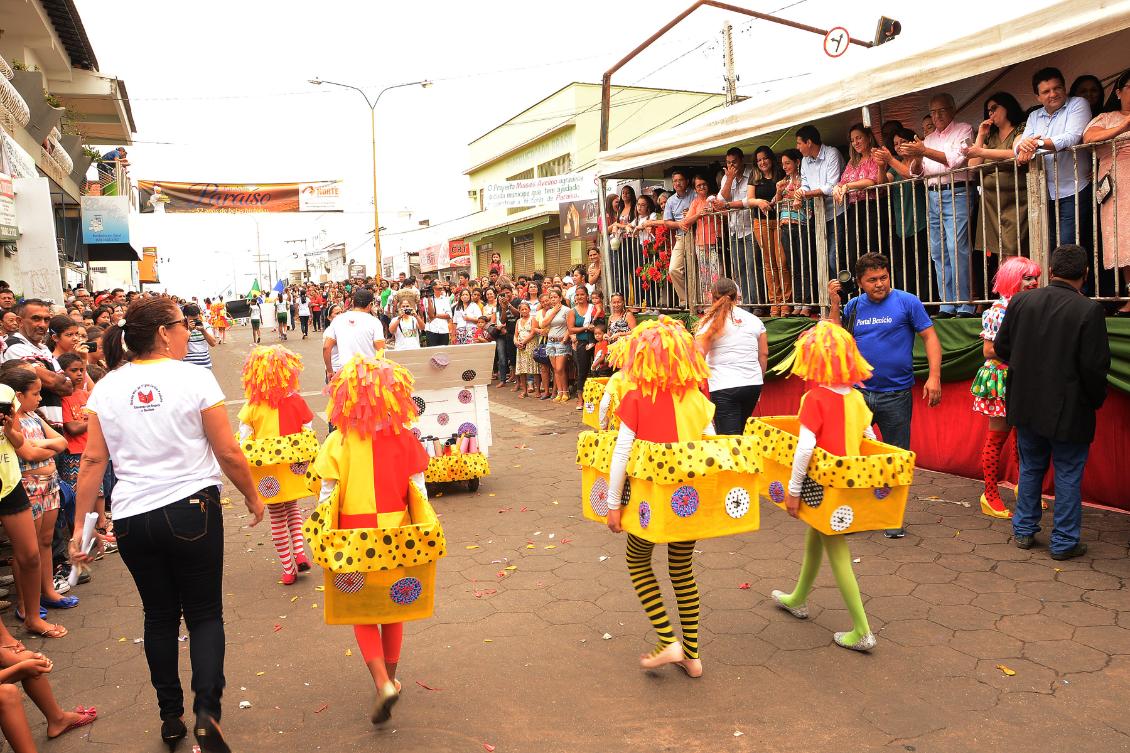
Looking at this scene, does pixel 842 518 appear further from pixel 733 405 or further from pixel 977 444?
pixel 977 444

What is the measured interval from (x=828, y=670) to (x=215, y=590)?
274cm

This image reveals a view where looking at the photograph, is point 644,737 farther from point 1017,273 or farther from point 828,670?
point 1017,273

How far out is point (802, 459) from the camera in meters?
4.12

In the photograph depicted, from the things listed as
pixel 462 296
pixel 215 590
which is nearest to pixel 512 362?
pixel 462 296

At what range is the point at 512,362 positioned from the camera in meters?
16.1

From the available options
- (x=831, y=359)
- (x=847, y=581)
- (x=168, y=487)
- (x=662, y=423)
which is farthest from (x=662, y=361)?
(x=168, y=487)

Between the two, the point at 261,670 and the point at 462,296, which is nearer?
the point at 261,670

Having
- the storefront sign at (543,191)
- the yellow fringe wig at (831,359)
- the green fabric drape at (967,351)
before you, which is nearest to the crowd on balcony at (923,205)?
the green fabric drape at (967,351)

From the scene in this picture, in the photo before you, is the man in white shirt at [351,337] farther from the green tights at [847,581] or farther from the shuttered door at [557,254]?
the shuttered door at [557,254]

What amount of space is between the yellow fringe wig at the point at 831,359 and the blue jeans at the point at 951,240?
3.24 m

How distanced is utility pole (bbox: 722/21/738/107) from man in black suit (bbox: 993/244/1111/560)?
1234 centimetres

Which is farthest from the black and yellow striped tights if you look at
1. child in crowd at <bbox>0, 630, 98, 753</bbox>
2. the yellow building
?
the yellow building

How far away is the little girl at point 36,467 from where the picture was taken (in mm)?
4715

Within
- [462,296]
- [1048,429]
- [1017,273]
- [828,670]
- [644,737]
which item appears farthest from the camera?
[462,296]
